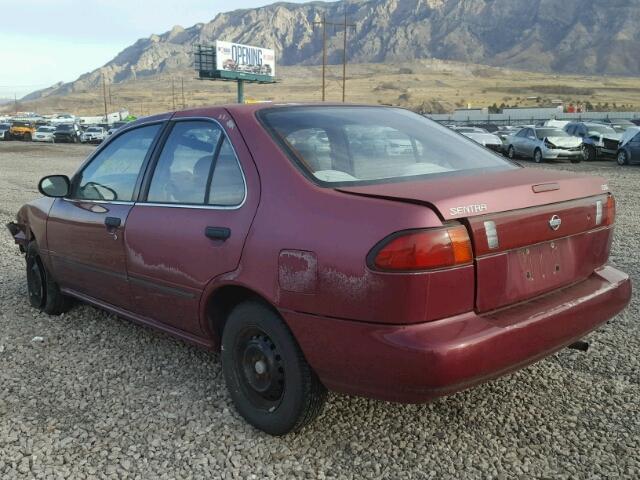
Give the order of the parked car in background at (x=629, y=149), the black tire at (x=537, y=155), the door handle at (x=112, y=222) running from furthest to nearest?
the black tire at (x=537, y=155) → the parked car in background at (x=629, y=149) → the door handle at (x=112, y=222)

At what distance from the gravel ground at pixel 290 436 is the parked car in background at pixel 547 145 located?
19950 millimetres

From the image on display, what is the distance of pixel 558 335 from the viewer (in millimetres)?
3035

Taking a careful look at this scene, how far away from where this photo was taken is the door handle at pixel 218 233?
3.23 m

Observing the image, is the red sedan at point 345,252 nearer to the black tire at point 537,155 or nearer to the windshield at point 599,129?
the black tire at point 537,155

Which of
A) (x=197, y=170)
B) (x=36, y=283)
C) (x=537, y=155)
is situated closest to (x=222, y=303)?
(x=197, y=170)

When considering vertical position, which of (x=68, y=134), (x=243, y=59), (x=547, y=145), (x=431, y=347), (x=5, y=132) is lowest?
(x=5, y=132)

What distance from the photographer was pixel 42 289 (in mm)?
5305

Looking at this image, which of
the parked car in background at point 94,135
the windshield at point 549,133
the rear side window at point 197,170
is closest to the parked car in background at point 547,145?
the windshield at point 549,133

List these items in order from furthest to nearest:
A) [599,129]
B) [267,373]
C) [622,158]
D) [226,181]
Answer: [599,129]
[622,158]
[226,181]
[267,373]

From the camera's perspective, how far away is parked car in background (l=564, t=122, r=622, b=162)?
23.6 metres

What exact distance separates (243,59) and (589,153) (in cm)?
6454

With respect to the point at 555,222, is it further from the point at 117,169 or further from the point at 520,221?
the point at 117,169

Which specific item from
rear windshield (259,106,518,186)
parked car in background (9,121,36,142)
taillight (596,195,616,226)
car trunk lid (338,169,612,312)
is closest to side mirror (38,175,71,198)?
rear windshield (259,106,518,186)

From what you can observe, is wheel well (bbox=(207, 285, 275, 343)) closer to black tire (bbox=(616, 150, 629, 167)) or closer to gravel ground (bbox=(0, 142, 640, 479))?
gravel ground (bbox=(0, 142, 640, 479))
